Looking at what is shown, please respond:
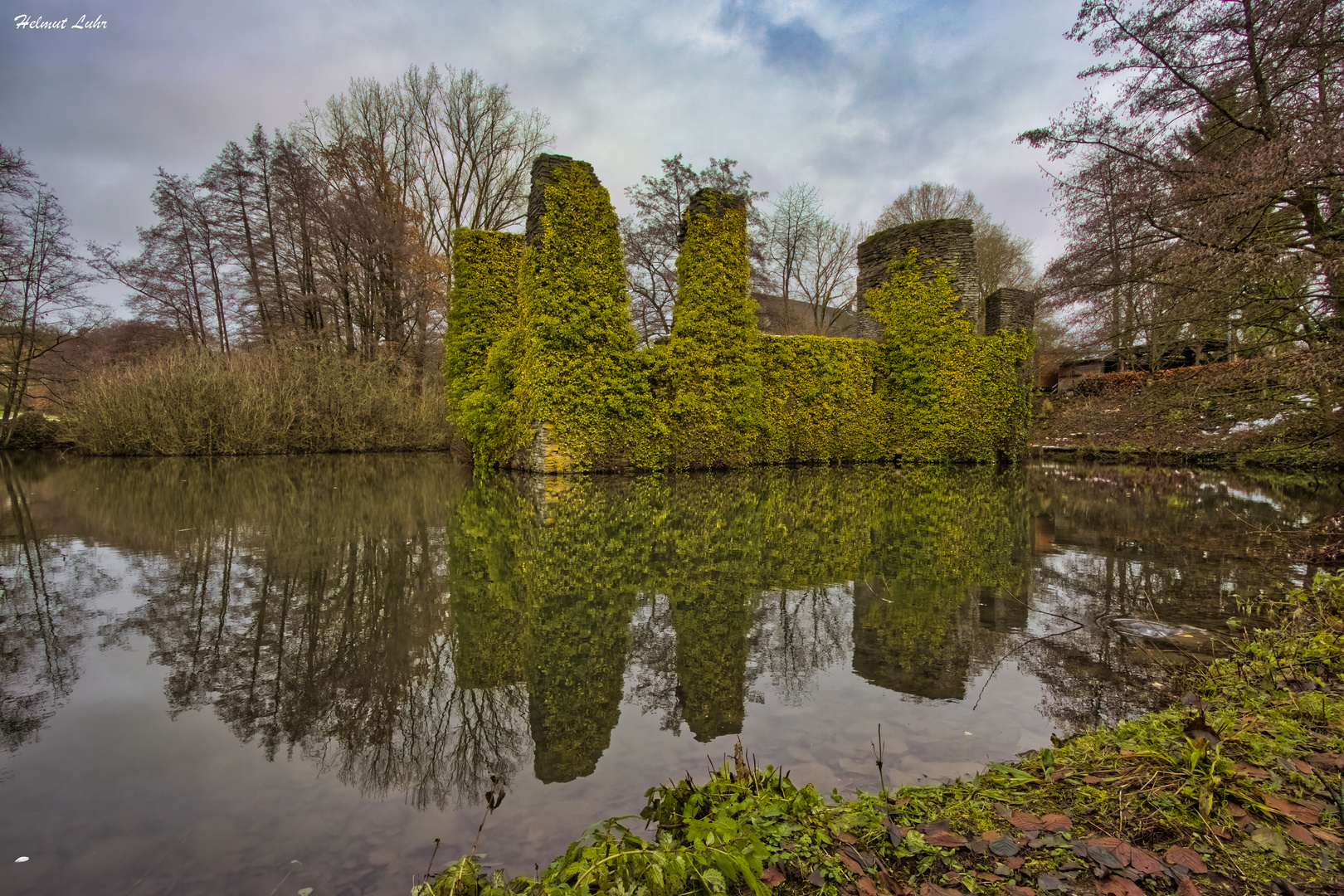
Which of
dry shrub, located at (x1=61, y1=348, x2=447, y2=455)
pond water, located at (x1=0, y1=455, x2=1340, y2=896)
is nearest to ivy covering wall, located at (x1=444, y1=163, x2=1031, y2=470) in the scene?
dry shrub, located at (x1=61, y1=348, x2=447, y2=455)

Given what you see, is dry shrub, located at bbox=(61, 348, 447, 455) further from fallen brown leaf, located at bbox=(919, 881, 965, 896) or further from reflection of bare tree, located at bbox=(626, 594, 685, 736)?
fallen brown leaf, located at bbox=(919, 881, 965, 896)

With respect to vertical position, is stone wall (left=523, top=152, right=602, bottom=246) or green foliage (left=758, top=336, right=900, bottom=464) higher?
stone wall (left=523, top=152, right=602, bottom=246)

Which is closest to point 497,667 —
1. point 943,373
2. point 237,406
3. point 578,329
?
point 578,329

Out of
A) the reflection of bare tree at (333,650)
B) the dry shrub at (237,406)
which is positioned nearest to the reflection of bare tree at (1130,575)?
the reflection of bare tree at (333,650)

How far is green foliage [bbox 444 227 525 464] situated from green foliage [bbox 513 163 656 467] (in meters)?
1.93

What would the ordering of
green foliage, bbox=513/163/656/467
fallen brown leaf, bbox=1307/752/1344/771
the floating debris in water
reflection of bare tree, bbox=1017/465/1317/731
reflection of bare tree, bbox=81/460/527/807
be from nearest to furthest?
fallen brown leaf, bbox=1307/752/1344/771, reflection of bare tree, bbox=81/460/527/807, reflection of bare tree, bbox=1017/465/1317/731, the floating debris in water, green foliage, bbox=513/163/656/467

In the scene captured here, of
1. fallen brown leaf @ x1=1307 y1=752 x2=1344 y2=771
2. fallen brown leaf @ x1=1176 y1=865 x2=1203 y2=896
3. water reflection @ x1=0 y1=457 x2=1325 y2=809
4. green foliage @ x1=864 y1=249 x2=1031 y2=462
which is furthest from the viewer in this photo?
green foliage @ x1=864 y1=249 x2=1031 y2=462

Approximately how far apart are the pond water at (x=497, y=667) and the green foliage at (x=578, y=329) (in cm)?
601

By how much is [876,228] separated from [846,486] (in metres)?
25.4

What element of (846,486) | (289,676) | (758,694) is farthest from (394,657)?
(846,486)

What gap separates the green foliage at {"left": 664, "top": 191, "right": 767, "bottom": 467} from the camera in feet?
46.5

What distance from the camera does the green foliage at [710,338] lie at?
1419cm

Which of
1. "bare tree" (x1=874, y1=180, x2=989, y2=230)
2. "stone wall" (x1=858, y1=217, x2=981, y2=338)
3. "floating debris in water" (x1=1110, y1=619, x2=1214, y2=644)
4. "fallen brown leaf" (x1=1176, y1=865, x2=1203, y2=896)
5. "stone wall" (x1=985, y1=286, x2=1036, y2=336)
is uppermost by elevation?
"bare tree" (x1=874, y1=180, x2=989, y2=230)

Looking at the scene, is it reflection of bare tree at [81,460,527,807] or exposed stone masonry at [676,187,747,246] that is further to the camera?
exposed stone masonry at [676,187,747,246]
